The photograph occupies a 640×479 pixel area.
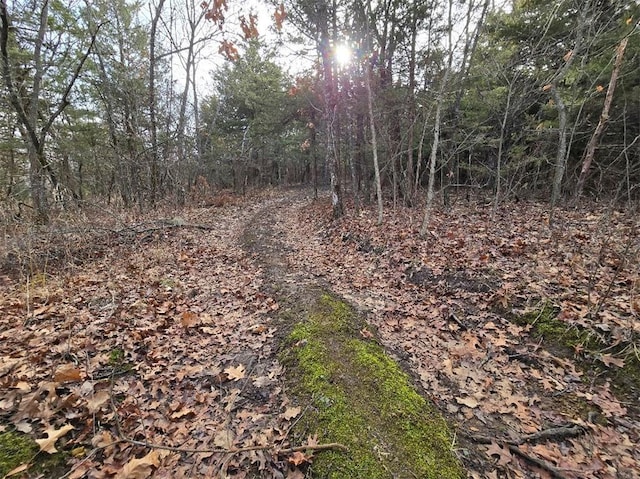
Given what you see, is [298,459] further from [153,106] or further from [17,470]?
[153,106]

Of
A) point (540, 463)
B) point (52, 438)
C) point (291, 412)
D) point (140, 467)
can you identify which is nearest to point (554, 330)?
point (540, 463)

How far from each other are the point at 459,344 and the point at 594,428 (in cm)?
154

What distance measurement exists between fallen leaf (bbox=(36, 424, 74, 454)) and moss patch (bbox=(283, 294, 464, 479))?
190 centimetres

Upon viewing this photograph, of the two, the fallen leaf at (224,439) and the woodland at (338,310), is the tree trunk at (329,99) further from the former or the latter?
the fallen leaf at (224,439)

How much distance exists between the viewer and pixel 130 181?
1346 centimetres

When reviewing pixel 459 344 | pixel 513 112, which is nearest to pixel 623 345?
pixel 459 344

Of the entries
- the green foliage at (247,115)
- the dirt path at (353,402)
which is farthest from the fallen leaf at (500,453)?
the green foliage at (247,115)

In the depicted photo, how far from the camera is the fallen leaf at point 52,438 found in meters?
2.31

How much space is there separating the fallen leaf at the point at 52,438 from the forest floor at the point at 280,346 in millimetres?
17

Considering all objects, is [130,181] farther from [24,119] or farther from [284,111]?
[284,111]

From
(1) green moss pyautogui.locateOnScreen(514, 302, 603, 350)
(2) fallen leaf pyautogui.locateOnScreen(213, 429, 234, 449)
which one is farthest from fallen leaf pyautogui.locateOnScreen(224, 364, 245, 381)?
(1) green moss pyautogui.locateOnScreen(514, 302, 603, 350)

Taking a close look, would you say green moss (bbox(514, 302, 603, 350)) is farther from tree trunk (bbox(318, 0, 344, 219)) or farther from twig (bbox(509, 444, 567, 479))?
tree trunk (bbox(318, 0, 344, 219))

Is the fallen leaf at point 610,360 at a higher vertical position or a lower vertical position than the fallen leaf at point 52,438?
lower

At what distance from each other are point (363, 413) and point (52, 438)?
8.47ft
